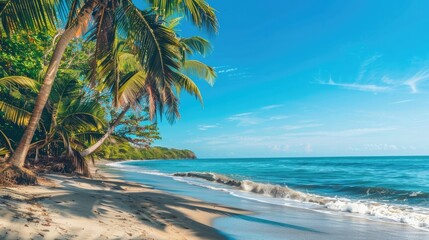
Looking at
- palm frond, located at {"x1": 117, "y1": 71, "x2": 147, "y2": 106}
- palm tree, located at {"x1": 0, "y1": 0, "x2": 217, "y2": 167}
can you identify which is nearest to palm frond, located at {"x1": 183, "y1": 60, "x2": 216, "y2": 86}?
palm frond, located at {"x1": 117, "y1": 71, "x2": 147, "y2": 106}

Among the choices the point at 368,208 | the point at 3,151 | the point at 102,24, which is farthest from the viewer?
the point at 3,151

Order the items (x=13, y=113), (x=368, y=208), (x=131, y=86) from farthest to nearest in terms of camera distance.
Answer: (x=131, y=86) < (x=368, y=208) < (x=13, y=113)

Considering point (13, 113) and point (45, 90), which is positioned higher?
point (45, 90)

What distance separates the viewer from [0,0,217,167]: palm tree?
7543 millimetres

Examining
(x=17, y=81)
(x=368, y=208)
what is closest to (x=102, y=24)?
(x=17, y=81)

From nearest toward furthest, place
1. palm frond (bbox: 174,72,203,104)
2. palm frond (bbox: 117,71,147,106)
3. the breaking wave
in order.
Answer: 1. the breaking wave
2. palm frond (bbox: 117,71,147,106)
3. palm frond (bbox: 174,72,203,104)

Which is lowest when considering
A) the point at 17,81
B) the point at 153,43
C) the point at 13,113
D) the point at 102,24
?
the point at 13,113

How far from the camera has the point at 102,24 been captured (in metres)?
9.06

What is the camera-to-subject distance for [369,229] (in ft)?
25.3

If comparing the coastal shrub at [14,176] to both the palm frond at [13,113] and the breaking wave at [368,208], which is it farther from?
the breaking wave at [368,208]

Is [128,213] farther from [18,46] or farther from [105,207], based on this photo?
[18,46]

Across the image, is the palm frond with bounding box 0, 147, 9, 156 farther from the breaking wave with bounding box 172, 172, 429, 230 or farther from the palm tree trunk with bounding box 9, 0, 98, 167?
the breaking wave with bounding box 172, 172, 429, 230

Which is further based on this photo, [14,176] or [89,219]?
[14,176]

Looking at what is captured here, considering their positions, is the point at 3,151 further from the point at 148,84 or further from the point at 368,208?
the point at 368,208
